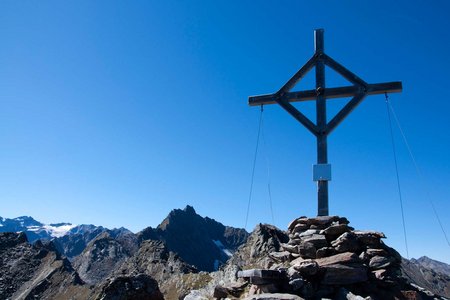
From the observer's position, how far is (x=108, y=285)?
21406mm

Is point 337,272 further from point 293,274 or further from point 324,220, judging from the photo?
point 324,220

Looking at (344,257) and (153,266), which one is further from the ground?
(153,266)

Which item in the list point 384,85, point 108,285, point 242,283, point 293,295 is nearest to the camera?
point 293,295

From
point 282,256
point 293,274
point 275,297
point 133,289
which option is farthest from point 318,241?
point 133,289

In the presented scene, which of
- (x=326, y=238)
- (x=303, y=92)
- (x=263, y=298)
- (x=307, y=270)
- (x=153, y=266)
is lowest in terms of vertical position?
(x=263, y=298)

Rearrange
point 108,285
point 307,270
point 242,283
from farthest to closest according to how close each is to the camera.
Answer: point 108,285 < point 242,283 < point 307,270

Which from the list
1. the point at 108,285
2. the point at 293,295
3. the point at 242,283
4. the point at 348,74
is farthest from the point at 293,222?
the point at 108,285

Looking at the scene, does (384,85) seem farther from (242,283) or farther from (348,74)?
(242,283)

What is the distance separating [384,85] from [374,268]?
716 cm

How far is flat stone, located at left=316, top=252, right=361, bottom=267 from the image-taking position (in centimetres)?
1237

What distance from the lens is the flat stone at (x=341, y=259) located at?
12367 millimetres

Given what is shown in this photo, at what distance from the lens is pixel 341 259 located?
40.7ft

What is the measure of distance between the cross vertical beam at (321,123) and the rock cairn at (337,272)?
179 centimetres

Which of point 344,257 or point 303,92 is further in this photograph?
point 303,92
